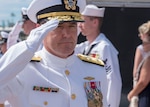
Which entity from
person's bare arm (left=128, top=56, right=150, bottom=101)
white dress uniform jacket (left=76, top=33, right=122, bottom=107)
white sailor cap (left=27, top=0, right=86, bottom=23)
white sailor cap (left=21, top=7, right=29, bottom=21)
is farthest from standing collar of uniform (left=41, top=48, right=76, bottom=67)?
white sailor cap (left=21, top=7, right=29, bottom=21)

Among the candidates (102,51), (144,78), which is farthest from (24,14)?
(144,78)

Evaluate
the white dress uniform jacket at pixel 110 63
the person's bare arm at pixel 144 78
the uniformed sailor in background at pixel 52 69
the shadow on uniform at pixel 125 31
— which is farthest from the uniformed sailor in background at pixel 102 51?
the uniformed sailor in background at pixel 52 69

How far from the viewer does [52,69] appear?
93.6 inches

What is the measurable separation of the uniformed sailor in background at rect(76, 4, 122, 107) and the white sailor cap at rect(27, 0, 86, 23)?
2.12m

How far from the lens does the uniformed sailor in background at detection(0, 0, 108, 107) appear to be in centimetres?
212

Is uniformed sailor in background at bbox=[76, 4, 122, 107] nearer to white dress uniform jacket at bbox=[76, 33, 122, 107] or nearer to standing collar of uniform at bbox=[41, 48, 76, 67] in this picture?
white dress uniform jacket at bbox=[76, 33, 122, 107]

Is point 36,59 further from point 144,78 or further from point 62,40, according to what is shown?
point 144,78

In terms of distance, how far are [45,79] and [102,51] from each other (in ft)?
7.78

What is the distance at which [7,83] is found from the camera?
7.03 ft

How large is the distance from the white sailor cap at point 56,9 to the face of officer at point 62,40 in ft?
0.15

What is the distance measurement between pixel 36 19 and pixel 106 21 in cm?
480

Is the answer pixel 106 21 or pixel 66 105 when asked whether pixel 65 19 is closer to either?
pixel 66 105

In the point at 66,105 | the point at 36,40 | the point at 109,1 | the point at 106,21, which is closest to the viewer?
the point at 36,40

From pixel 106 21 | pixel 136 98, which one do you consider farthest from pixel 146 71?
pixel 106 21
